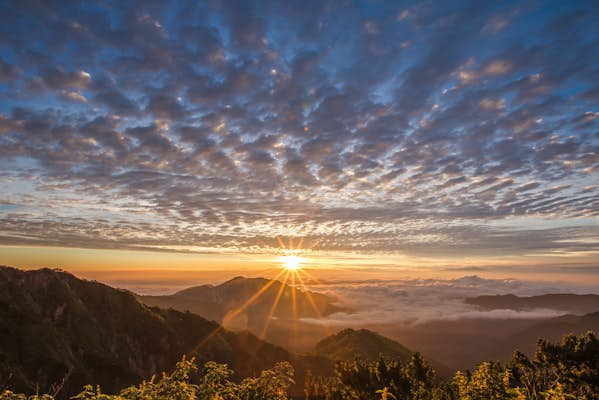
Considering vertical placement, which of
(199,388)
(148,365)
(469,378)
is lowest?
(148,365)

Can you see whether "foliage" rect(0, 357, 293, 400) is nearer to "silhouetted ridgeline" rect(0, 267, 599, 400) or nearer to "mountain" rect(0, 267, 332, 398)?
"silhouetted ridgeline" rect(0, 267, 599, 400)

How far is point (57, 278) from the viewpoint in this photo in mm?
170750

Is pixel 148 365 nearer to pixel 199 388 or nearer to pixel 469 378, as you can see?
pixel 469 378

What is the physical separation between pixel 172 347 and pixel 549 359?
17739 cm

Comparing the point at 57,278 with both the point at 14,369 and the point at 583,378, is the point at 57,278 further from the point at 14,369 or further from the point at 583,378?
the point at 583,378

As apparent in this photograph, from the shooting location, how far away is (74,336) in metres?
154

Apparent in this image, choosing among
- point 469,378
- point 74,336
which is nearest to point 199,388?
point 469,378

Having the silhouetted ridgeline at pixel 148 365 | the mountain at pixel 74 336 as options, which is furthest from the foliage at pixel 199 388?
the mountain at pixel 74 336

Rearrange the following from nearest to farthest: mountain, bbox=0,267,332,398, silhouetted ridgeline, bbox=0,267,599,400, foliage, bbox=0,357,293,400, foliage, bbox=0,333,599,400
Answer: foliage, bbox=0,357,293,400
silhouetted ridgeline, bbox=0,267,599,400
foliage, bbox=0,333,599,400
mountain, bbox=0,267,332,398

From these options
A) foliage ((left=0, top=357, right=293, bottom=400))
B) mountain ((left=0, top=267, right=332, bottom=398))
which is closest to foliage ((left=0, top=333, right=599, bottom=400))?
foliage ((left=0, top=357, right=293, bottom=400))

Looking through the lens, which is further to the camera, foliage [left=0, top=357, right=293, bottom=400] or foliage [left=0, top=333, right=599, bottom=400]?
foliage [left=0, top=333, right=599, bottom=400]

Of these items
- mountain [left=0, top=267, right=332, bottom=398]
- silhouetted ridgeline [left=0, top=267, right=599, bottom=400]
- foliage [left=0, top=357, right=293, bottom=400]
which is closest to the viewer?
foliage [left=0, top=357, right=293, bottom=400]

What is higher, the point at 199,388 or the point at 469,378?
the point at 199,388

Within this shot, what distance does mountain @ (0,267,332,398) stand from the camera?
11944cm
